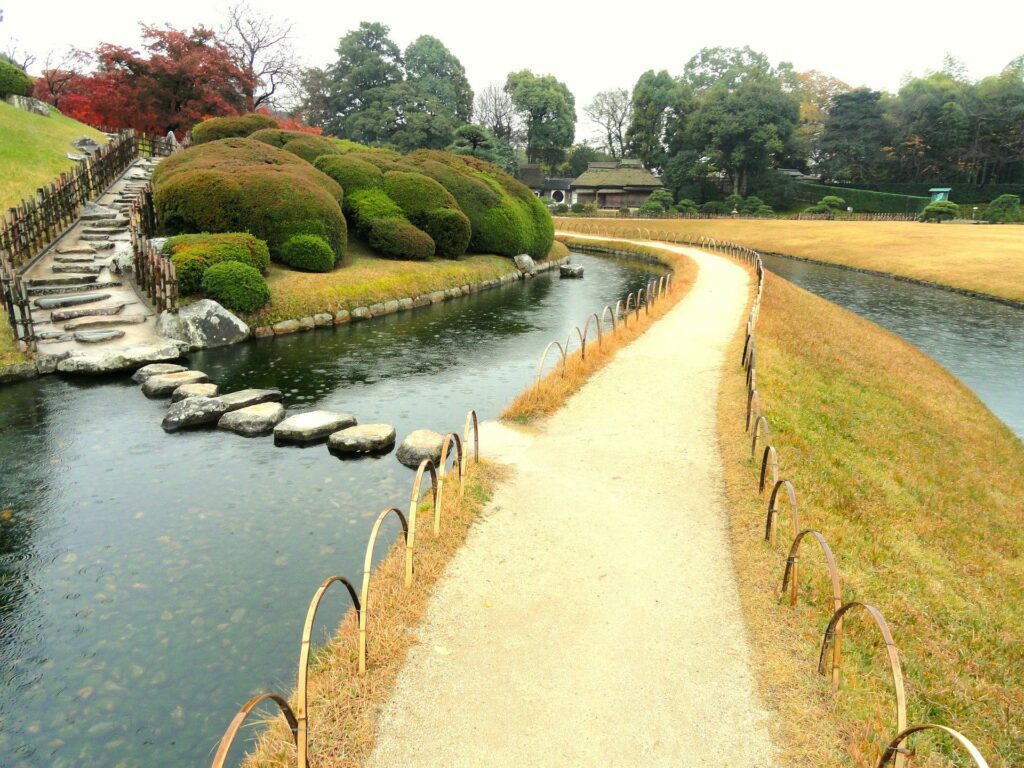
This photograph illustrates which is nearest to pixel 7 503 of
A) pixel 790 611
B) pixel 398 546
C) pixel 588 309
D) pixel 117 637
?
pixel 117 637

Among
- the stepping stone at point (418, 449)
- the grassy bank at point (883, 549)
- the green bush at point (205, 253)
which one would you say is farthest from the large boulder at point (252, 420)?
the grassy bank at point (883, 549)

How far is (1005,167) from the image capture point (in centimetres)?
6762

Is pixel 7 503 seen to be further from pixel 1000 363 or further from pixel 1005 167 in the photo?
pixel 1005 167

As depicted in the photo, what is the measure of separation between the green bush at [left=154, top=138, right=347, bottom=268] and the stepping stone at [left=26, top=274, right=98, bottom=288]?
134 inches

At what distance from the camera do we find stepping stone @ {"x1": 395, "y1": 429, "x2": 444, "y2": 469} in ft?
33.8

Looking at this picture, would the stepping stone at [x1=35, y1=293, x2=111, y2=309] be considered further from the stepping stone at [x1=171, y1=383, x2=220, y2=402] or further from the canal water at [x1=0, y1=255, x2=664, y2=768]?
the stepping stone at [x1=171, y1=383, x2=220, y2=402]

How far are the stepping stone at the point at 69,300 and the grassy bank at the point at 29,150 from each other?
22.4 feet

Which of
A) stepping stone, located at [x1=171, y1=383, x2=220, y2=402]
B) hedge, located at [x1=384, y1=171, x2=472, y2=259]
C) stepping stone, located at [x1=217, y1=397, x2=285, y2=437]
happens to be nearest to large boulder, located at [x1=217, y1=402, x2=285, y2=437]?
stepping stone, located at [x1=217, y1=397, x2=285, y2=437]

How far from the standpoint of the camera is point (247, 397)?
501 inches

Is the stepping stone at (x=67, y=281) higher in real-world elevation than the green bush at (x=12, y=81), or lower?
lower

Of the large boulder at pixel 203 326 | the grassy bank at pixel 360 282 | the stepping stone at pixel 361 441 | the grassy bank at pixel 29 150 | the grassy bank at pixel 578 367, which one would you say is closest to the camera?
the stepping stone at pixel 361 441

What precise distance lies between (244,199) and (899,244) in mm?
44319

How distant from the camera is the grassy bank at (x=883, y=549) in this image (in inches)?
200

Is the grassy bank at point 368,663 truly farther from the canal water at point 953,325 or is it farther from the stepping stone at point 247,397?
the canal water at point 953,325
